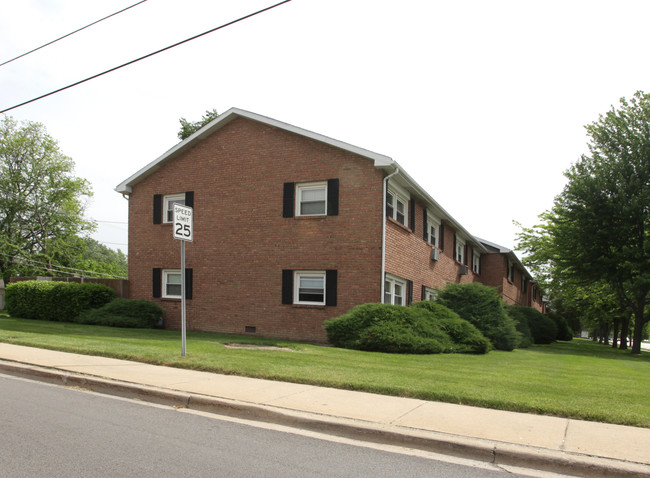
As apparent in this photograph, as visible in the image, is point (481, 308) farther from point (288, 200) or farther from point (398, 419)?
point (398, 419)

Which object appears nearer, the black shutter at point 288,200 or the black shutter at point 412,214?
the black shutter at point 288,200

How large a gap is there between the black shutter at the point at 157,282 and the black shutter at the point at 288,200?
563 cm

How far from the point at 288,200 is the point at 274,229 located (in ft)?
3.47

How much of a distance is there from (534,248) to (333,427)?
39090 mm

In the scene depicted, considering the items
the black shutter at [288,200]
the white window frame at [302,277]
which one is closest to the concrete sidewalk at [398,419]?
the white window frame at [302,277]

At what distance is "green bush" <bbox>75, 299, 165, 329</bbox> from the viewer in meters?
18.4

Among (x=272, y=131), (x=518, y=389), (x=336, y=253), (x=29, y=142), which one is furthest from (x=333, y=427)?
(x=29, y=142)

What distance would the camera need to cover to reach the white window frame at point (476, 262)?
3072 cm

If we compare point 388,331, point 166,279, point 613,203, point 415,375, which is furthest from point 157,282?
point 613,203

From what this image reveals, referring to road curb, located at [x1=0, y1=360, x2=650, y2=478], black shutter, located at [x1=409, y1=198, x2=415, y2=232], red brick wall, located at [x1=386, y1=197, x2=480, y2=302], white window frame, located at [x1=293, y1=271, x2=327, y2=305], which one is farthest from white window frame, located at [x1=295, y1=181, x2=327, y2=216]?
road curb, located at [x1=0, y1=360, x2=650, y2=478]

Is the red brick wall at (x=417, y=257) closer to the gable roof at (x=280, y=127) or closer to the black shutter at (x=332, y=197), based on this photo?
the gable roof at (x=280, y=127)

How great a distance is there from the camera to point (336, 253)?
665 inches

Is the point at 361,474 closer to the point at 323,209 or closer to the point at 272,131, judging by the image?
the point at 323,209

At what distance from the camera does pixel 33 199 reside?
4369 cm
